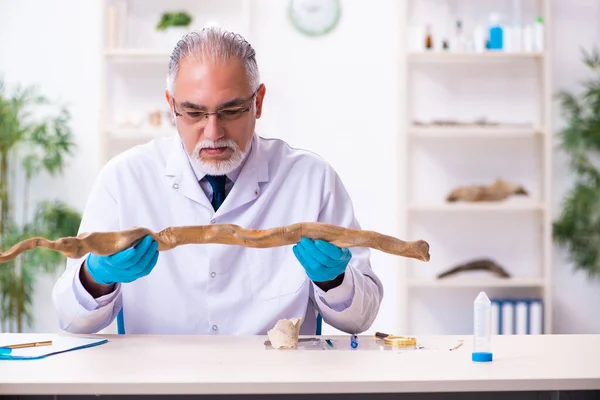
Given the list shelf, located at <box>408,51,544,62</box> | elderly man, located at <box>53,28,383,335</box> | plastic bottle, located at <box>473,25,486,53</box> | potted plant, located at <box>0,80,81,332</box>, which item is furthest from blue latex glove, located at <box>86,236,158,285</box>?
plastic bottle, located at <box>473,25,486,53</box>

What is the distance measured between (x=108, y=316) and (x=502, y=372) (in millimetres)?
928

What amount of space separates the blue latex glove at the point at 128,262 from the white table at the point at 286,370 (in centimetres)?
15

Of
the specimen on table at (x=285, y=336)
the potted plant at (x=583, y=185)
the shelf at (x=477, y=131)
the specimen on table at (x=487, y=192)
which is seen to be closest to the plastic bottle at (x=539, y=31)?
the potted plant at (x=583, y=185)

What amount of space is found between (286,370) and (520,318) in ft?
9.21

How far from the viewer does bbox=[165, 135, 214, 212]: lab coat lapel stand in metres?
2.05

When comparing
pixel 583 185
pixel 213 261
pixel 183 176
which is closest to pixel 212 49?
pixel 183 176

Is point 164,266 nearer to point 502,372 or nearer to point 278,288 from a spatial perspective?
point 278,288

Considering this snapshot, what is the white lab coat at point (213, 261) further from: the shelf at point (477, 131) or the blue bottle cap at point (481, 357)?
the shelf at point (477, 131)

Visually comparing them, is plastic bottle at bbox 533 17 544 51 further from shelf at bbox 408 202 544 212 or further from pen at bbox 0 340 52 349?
pen at bbox 0 340 52 349

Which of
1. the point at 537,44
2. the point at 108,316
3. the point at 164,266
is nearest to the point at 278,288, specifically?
the point at 164,266

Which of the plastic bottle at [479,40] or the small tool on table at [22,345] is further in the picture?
the plastic bottle at [479,40]

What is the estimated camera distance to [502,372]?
1450 mm

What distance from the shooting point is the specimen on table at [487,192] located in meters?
4.12

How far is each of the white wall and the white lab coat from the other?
2.08 m
